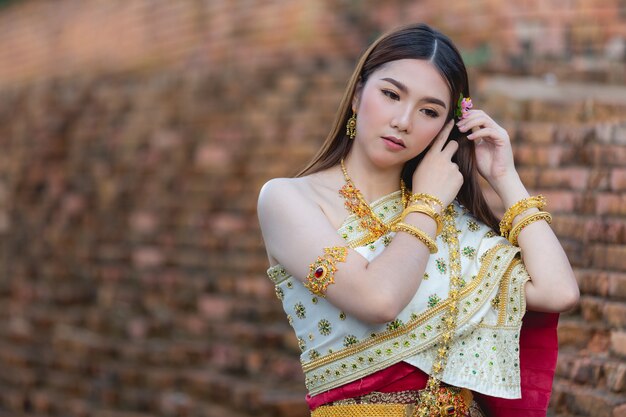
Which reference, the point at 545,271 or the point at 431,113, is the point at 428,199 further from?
the point at 545,271

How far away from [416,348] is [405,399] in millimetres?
112

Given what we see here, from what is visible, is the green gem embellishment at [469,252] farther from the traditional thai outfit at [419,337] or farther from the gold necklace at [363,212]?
the gold necklace at [363,212]

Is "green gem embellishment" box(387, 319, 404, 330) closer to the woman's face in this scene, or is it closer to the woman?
the woman

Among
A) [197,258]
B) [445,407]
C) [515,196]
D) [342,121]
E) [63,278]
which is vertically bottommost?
[63,278]

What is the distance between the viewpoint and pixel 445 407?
7.43 feet

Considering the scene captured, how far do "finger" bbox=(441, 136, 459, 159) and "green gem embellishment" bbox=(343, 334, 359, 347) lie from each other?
0.46 metres

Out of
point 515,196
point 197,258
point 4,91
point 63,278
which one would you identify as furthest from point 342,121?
point 4,91

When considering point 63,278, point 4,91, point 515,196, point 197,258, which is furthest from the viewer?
point 4,91

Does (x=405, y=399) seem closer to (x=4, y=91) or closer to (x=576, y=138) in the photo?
(x=576, y=138)

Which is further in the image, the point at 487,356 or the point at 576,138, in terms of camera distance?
the point at 576,138

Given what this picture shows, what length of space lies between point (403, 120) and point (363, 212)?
0.76 ft

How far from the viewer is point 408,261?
2184mm

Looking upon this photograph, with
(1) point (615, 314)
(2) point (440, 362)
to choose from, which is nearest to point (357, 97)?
(2) point (440, 362)

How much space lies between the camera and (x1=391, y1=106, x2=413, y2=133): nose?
7.49ft
